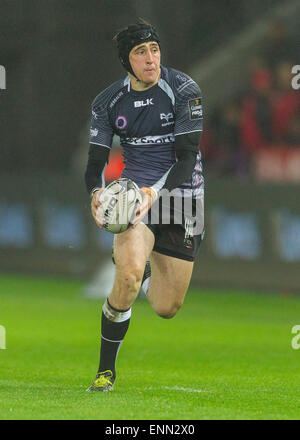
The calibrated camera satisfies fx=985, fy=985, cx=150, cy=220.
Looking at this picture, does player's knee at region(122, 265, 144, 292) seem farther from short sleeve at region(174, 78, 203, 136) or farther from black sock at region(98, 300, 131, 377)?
short sleeve at region(174, 78, 203, 136)

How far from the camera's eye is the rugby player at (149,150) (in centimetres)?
716

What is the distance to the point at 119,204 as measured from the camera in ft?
22.7

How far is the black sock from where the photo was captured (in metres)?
7.13

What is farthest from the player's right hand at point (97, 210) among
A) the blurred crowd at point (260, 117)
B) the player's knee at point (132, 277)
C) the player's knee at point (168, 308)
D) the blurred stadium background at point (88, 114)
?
the blurred crowd at point (260, 117)

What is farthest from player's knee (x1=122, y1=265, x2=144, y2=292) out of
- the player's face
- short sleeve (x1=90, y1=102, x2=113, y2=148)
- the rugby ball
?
the player's face

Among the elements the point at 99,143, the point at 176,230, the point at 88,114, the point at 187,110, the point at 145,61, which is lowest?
the point at 176,230

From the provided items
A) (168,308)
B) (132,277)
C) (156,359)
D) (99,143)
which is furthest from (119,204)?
(156,359)

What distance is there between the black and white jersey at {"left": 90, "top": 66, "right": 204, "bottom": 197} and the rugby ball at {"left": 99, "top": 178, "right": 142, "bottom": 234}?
495mm

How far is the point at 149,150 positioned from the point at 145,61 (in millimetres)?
693

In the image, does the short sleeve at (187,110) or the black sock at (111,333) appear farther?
the short sleeve at (187,110)

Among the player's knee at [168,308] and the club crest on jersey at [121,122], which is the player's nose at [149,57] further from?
the player's knee at [168,308]

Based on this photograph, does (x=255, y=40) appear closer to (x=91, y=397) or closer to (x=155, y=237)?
(x=155, y=237)

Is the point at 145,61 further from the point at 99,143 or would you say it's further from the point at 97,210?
the point at 97,210

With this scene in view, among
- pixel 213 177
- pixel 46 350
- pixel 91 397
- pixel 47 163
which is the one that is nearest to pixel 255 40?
pixel 213 177
